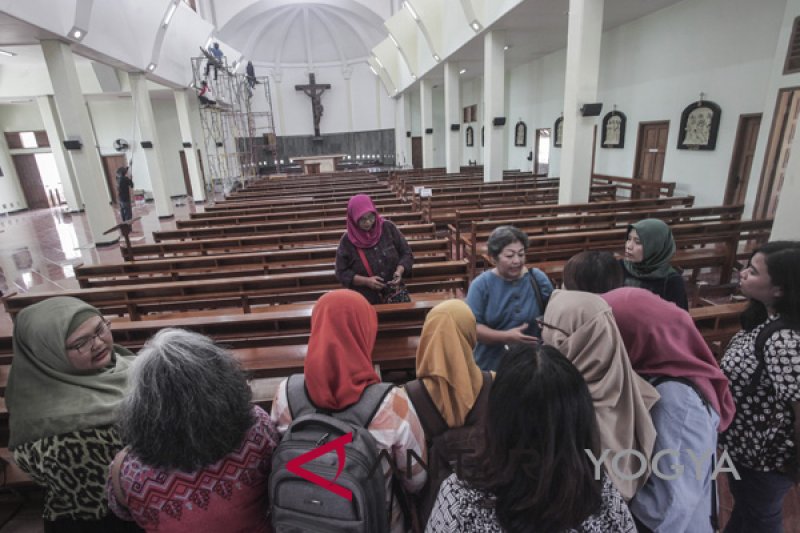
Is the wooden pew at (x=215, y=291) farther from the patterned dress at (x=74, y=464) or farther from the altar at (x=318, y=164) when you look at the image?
the altar at (x=318, y=164)

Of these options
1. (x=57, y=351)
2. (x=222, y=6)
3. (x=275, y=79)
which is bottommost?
(x=57, y=351)

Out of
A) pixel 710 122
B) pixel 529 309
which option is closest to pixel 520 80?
pixel 710 122

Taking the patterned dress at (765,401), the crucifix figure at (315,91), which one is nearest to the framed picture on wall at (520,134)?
the crucifix figure at (315,91)

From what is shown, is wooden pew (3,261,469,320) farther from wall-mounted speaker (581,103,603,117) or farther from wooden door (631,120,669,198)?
wooden door (631,120,669,198)

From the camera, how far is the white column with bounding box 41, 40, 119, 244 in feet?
23.4

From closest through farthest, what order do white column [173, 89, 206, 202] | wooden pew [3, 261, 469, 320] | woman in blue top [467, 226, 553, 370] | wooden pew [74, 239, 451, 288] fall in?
woman in blue top [467, 226, 553, 370]
wooden pew [3, 261, 469, 320]
wooden pew [74, 239, 451, 288]
white column [173, 89, 206, 202]

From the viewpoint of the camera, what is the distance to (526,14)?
787 cm

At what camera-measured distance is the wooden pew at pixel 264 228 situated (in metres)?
5.70

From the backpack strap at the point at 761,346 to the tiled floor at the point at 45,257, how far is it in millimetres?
958

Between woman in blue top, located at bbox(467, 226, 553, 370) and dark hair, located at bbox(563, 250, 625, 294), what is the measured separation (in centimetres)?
31

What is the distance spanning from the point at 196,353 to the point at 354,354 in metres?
0.44

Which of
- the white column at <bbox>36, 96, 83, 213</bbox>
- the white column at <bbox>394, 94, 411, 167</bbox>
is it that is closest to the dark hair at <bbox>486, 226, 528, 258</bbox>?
the white column at <bbox>36, 96, 83, 213</bbox>

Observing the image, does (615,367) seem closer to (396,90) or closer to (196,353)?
(196,353)

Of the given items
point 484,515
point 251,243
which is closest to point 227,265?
point 251,243
